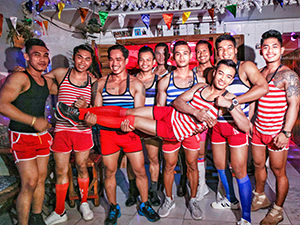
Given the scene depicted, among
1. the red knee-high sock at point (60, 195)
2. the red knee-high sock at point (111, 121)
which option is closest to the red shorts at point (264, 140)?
the red knee-high sock at point (111, 121)

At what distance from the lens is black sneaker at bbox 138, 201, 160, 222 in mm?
2621

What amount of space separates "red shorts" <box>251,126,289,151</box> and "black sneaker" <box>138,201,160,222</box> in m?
1.40

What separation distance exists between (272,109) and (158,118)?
1.19 meters

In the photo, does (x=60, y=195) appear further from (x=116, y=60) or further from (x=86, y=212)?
(x=116, y=60)

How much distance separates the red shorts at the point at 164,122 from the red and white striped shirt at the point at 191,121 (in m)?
0.06

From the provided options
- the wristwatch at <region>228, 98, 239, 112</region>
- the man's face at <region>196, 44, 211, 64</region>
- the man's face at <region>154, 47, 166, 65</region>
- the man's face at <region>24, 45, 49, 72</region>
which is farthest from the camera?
the man's face at <region>154, 47, 166, 65</region>

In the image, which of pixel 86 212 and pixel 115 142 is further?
pixel 86 212

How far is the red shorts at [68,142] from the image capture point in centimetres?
267

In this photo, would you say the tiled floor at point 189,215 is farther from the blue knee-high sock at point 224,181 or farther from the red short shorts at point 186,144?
the red short shorts at point 186,144

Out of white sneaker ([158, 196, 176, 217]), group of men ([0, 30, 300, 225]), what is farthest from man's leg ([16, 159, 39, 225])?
white sneaker ([158, 196, 176, 217])

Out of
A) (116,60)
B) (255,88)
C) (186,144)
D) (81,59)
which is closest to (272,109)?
(255,88)

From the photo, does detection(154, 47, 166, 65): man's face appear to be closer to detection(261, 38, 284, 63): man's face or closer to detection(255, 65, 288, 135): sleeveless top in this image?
detection(261, 38, 284, 63): man's face

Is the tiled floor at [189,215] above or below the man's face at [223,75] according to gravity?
below

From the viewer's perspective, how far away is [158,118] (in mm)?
2508
